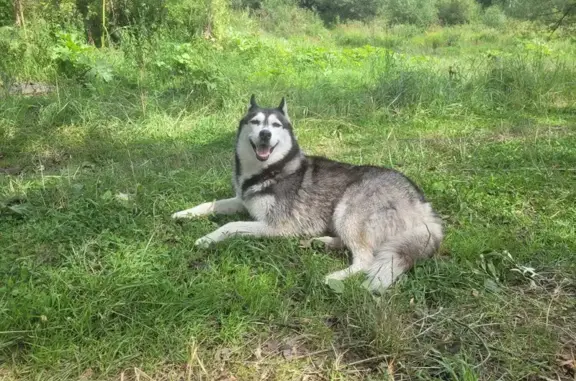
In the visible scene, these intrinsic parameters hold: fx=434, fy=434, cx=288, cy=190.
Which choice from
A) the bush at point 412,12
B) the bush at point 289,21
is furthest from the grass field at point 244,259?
the bush at point 412,12

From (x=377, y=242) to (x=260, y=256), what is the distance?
0.78 m

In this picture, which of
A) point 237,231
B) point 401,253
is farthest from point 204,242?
point 401,253

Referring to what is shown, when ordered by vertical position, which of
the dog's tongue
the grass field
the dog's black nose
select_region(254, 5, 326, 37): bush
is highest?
select_region(254, 5, 326, 37): bush

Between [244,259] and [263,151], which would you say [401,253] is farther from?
[263,151]

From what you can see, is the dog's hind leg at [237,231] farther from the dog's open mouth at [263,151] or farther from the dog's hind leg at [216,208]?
the dog's open mouth at [263,151]

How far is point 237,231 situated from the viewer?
119 inches

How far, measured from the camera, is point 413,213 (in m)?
2.95

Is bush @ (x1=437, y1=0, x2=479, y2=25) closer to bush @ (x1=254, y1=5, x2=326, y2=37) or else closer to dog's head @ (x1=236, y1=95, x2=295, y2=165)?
bush @ (x1=254, y1=5, x2=326, y2=37)

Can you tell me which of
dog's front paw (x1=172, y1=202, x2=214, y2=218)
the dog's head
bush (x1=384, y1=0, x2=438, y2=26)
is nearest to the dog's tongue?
the dog's head

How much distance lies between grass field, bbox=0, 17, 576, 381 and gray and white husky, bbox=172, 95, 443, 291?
13 cm

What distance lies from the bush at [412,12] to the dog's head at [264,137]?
23.7 m

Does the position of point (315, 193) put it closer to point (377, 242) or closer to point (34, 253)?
point (377, 242)

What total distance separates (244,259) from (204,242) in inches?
12.1

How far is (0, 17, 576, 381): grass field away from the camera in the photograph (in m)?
2.01
